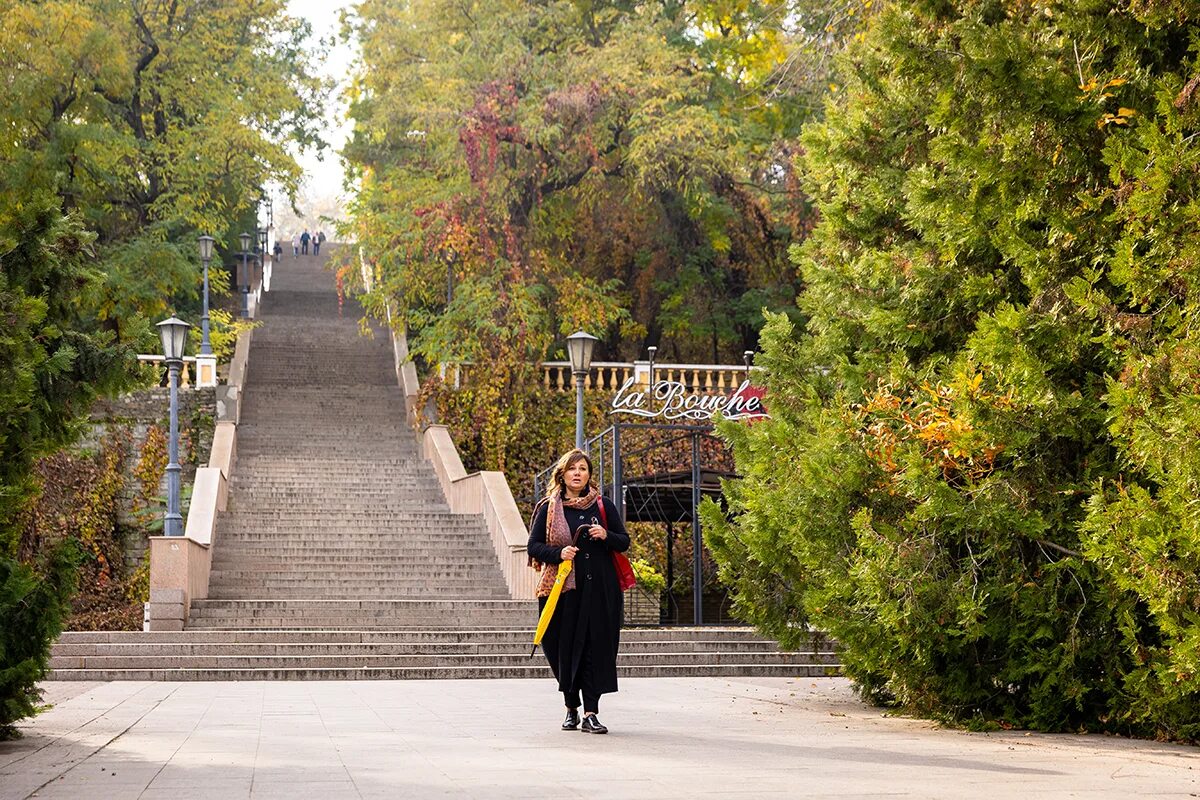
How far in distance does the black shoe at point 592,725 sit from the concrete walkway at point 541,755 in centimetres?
18

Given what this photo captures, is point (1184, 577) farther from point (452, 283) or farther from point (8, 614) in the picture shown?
point (452, 283)

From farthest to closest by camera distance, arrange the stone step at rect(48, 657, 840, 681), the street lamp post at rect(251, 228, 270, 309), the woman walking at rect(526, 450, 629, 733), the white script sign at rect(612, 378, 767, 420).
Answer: the street lamp post at rect(251, 228, 270, 309) → the white script sign at rect(612, 378, 767, 420) → the stone step at rect(48, 657, 840, 681) → the woman walking at rect(526, 450, 629, 733)

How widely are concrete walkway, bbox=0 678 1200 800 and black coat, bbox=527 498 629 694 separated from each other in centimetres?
41

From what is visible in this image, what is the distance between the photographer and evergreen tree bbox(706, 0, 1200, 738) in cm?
938

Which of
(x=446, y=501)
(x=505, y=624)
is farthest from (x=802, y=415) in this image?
(x=446, y=501)

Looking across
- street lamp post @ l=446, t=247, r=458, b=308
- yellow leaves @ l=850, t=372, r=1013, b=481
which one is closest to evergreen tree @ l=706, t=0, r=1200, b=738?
yellow leaves @ l=850, t=372, r=1013, b=481

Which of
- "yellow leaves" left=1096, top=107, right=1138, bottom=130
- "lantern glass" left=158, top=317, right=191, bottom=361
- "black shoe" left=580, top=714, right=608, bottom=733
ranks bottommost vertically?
"black shoe" left=580, top=714, right=608, bottom=733

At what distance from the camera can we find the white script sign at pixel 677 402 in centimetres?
3084

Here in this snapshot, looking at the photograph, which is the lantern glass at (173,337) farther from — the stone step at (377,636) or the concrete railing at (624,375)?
the concrete railing at (624,375)

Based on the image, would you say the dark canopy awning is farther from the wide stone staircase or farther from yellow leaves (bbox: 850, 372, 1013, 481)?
yellow leaves (bbox: 850, 372, 1013, 481)

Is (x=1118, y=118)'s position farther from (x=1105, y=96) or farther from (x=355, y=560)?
(x=355, y=560)

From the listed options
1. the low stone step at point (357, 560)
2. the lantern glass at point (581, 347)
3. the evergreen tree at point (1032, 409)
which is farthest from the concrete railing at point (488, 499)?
the evergreen tree at point (1032, 409)

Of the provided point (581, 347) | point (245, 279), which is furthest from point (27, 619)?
point (245, 279)

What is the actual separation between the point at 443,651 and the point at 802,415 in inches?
315
